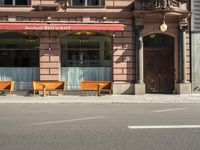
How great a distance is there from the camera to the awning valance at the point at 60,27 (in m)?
22.8

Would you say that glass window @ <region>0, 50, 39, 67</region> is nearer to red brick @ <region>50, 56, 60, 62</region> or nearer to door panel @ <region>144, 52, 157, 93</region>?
red brick @ <region>50, 56, 60, 62</region>

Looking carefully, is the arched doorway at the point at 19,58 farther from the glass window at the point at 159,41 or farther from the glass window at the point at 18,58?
the glass window at the point at 159,41

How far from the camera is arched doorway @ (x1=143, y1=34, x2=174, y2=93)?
25.0 m

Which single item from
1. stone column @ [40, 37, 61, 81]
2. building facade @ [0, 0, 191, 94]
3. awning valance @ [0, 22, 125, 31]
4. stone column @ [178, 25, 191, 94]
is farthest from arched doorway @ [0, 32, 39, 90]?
stone column @ [178, 25, 191, 94]

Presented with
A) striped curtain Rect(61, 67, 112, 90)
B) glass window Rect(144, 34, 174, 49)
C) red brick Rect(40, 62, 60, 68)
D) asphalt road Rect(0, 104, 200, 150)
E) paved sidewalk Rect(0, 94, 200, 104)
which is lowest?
paved sidewalk Rect(0, 94, 200, 104)

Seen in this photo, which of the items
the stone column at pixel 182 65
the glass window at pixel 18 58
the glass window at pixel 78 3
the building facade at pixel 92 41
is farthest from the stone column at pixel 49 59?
Answer: the stone column at pixel 182 65

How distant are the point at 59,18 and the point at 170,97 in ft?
24.0

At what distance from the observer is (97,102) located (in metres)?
20.3

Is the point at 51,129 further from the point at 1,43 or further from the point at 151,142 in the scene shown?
the point at 1,43

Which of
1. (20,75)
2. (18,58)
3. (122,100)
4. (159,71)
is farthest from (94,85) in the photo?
(18,58)

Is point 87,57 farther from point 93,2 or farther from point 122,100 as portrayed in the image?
point 122,100

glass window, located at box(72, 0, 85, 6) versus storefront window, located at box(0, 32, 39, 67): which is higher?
glass window, located at box(72, 0, 85, 6)

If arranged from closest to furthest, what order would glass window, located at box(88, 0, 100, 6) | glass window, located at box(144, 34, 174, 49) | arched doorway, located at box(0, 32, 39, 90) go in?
arched doorway, located at box(0, 32, 39, 90)
glass window, located at box(88, 0, 100, 6)
glass window, located at box(144, 34, 174, 49)

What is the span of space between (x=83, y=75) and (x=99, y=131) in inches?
554
